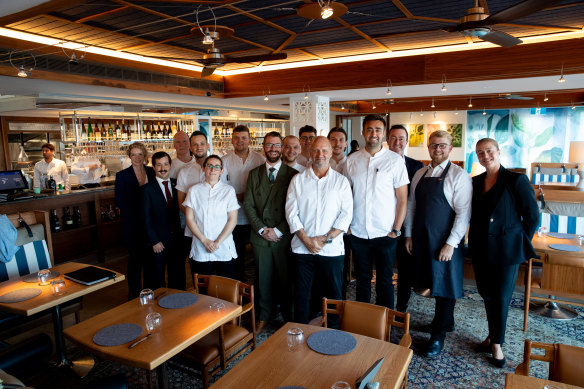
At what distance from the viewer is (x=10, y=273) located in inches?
146

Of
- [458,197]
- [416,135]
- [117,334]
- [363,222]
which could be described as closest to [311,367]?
[117,334]

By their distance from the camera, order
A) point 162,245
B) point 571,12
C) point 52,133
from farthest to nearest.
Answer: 1. point 52,133
2. point 571,12
3. point 162,245

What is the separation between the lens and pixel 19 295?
290 centimetres

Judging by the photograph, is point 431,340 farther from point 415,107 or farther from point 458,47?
point 415,107

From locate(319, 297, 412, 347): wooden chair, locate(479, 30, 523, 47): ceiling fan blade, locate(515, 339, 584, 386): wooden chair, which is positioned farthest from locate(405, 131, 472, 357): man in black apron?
locate(515, 339, 584, 386): wooden chair

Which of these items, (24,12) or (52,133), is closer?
(24,12)

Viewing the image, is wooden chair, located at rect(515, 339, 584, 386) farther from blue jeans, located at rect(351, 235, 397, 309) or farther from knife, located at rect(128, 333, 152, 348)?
knife, located at rect(128, 333, 152, 348)

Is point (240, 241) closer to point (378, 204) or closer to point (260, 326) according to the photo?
point (260, 326)

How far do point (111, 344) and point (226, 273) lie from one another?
64.7 inches

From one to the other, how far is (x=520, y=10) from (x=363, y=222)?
203 centimetres

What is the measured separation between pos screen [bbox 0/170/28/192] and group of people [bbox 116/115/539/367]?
2.91 meters

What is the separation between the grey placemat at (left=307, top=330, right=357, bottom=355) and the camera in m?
2.13

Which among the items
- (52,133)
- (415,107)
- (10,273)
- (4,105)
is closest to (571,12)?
(10,273)

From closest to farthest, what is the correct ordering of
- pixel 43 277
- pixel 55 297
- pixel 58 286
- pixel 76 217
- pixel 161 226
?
pixel 55 297, pixel 58 286, pixel 43 277, pixel 161 226, pixel 76 217
